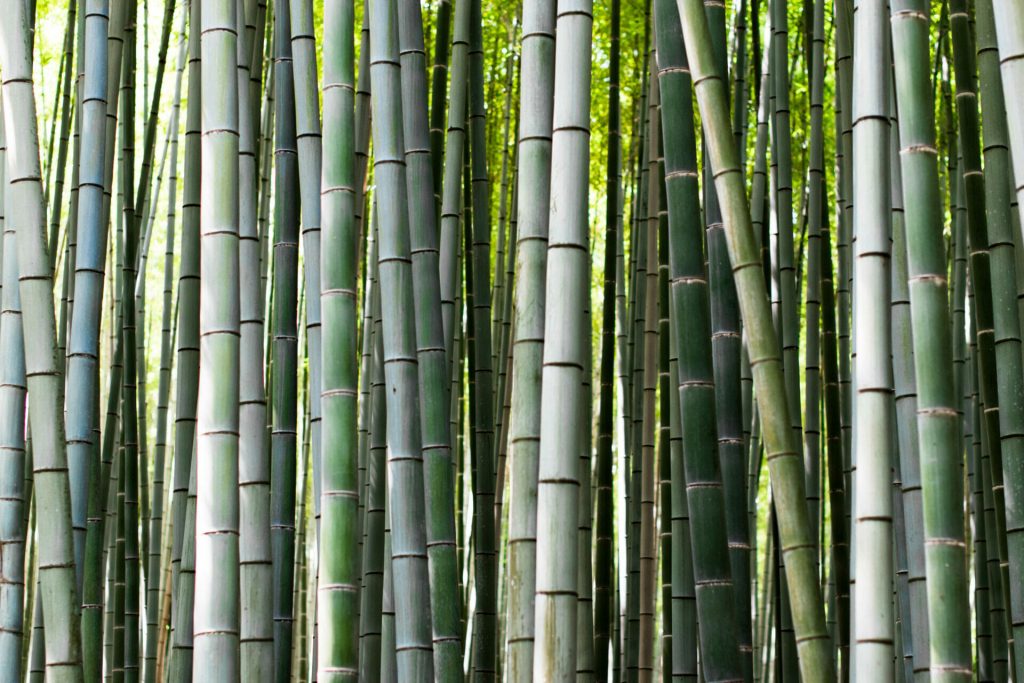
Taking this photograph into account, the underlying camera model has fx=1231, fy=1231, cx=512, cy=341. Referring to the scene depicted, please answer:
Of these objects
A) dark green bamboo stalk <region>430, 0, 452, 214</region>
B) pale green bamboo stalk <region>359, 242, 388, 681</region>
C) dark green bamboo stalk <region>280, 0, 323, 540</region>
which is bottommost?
pale green bamboo stalk <region>359, 242, 388, 681</region>

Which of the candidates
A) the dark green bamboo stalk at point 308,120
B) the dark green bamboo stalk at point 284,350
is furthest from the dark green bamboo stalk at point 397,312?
the dark green bamboo stalk at point 284,350

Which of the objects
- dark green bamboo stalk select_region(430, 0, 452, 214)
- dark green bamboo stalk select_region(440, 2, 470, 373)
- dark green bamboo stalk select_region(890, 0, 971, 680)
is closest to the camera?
dark green bamboo stalk select_region(890, 0, 971, 680)

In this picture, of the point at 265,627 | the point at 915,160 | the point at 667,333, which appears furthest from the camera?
the point at 667,333

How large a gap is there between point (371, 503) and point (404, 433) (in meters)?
0.74

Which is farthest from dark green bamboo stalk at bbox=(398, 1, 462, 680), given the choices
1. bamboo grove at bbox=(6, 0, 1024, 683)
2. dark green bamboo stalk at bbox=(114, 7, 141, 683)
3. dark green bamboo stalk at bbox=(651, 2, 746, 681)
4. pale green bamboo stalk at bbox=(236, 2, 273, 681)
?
dark green bamboo stalk at bbox=(114, 7, 141, 683)

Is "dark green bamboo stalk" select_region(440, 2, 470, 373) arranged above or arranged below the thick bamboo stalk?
above

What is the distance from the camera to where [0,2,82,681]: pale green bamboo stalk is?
1.87 metres

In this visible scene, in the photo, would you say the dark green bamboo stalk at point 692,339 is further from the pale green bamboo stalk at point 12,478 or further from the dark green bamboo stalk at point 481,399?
the pale green bamboo stalk at point 12,478

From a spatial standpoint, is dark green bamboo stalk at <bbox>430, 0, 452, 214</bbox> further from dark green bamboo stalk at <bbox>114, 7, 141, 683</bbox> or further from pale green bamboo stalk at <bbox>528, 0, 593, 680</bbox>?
pale green bamboo stalk at <bbox>528, 0, 593, 680</bbox>

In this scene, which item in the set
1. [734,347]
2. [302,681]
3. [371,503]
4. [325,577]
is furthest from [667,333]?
[302,681]

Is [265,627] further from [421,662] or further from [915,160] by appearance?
[915,160]

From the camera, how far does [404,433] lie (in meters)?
1.97

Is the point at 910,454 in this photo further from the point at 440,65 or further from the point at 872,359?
the point at 440,65

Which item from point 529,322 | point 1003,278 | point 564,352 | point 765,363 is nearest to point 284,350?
point 529,322
